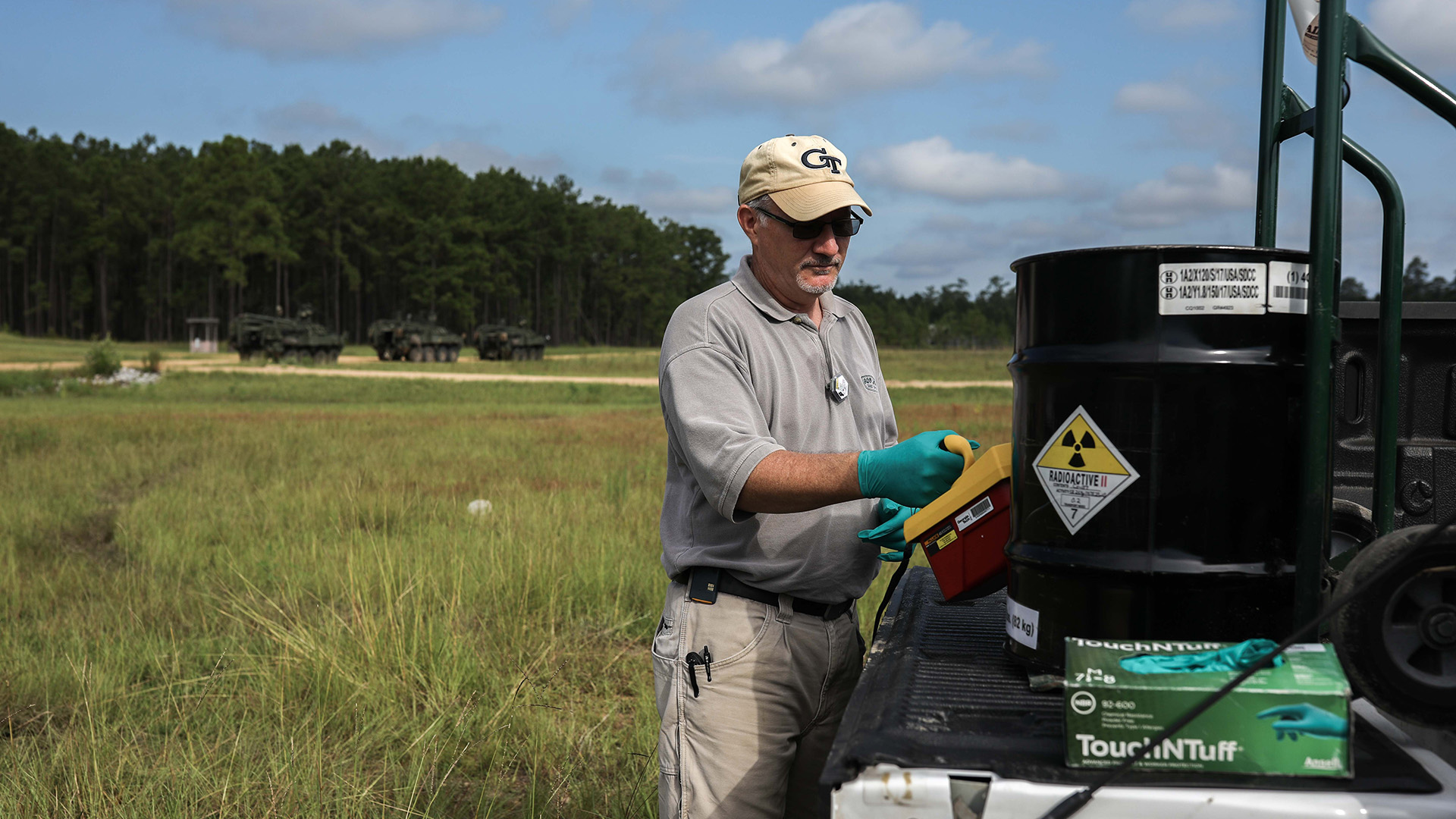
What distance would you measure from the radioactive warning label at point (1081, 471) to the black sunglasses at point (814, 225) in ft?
3.21

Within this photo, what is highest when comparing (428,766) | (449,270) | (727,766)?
(449,270)

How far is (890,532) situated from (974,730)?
3.15ft

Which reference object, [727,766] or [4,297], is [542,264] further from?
[727,766]

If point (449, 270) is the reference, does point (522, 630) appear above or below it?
below

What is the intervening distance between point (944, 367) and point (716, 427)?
171ft

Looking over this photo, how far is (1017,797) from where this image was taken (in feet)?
3.65

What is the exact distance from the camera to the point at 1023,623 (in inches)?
59.4

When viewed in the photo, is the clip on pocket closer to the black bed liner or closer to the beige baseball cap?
the black bed liner

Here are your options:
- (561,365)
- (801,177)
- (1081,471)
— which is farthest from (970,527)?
(561,365)

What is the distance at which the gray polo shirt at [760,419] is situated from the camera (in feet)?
6.79

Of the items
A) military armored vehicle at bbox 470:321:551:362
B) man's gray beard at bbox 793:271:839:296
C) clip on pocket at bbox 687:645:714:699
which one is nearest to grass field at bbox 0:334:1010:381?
military armored vehicle at bbox 470:321:551:362

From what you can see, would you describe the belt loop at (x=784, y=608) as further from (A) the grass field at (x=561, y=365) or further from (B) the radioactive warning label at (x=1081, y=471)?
(A) the grass field at (x=561, y=365)

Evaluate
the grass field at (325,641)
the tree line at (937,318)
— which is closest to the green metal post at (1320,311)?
the grass field at (325,641)

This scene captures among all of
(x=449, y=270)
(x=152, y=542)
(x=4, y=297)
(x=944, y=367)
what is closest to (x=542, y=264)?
(x=449, y=270)
